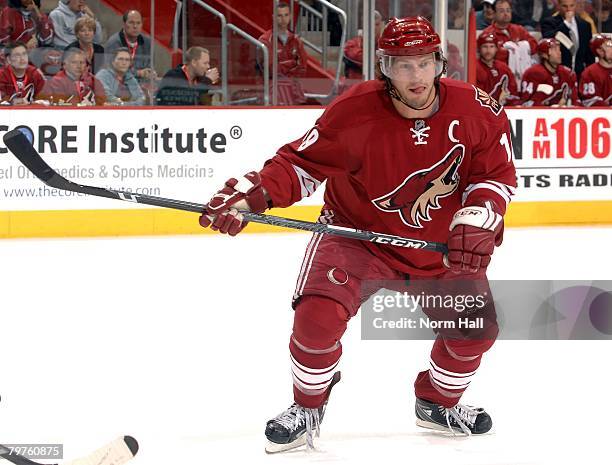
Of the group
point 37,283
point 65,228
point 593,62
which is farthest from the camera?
point 593,62

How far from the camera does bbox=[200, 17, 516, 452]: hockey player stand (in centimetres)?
248

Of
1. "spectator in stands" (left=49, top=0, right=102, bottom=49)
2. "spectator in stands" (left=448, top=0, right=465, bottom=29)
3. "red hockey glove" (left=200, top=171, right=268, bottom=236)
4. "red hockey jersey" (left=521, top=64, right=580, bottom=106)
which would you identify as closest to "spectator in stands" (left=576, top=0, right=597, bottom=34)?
"red hockey jersey" (left=521, top=64, right=580, bottom=106)

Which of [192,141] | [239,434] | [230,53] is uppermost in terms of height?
[230,53]

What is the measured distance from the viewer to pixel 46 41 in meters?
6.23

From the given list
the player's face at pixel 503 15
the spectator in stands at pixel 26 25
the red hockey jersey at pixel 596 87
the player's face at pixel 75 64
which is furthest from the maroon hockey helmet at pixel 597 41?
the spectator in stands at pixel 26 25

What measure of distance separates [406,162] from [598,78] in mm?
5167

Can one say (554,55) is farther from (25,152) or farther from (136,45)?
(25,152)

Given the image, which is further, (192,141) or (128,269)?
(192,141)

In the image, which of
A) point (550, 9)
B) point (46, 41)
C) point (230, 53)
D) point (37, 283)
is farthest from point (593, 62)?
point (37, 283)

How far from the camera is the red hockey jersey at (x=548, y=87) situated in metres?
7.13

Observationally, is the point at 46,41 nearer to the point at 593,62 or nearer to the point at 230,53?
the point at 230,53

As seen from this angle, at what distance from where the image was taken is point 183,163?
20.4 ft

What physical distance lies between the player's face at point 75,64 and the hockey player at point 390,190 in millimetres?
3855

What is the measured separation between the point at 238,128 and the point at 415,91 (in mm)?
3941
